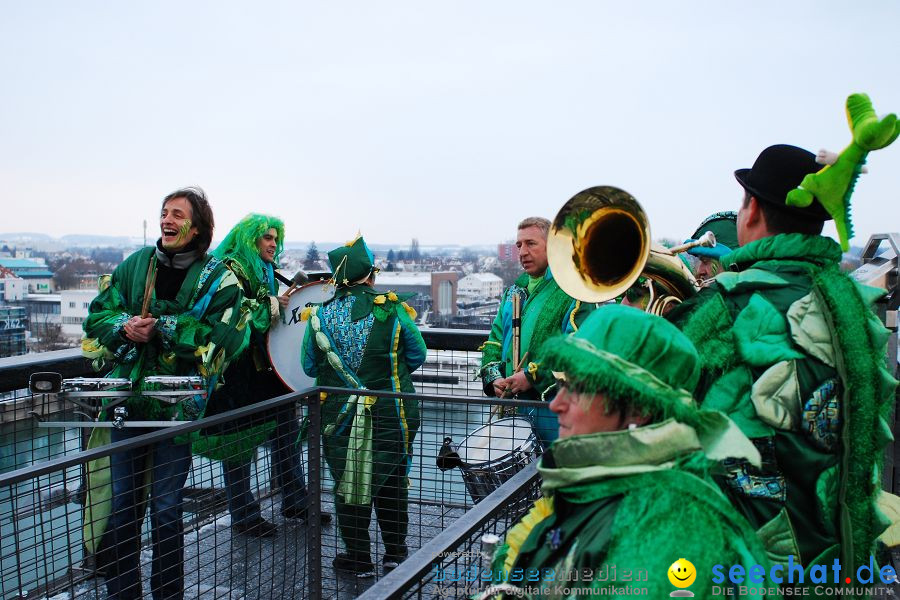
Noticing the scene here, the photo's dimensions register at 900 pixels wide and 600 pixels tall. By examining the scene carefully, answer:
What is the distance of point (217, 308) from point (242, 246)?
1.50 metres

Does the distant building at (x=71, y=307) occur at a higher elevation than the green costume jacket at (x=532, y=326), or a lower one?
lower

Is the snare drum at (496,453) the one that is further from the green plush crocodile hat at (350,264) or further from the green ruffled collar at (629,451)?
the green ruffled collar at (629,451)

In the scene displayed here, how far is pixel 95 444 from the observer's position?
3.25 m

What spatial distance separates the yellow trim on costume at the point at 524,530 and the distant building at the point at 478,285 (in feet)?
44.2

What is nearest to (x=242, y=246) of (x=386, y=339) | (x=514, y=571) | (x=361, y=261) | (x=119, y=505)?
(x=361, y=261)

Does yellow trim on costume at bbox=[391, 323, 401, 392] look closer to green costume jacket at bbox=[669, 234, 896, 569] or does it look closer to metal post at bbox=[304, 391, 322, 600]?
metal post at bbox=[304, 391, 322, 600]

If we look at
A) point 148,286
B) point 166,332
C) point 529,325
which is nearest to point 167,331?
point 166,332

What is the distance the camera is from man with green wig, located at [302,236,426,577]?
149 inches

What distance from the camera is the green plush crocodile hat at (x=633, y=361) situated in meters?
1.30

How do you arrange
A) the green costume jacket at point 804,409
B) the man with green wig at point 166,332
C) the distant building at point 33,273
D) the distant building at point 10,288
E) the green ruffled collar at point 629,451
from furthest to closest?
the distant building at point 33,273
the distant building at point 10,288
the man with green wig at point 166,332
the green costume jacket at point 804,409
the green ruffled collar at point 629,451

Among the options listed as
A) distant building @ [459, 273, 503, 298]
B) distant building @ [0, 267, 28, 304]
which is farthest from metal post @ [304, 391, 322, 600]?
distant building @ [0, 267, 28, 304]

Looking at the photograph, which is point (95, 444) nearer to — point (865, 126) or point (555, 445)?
point (555, 445)

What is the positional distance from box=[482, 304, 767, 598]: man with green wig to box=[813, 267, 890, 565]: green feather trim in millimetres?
667

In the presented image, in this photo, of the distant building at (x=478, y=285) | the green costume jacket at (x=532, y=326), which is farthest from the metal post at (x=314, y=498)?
the distant building at (x=478, y=285)
